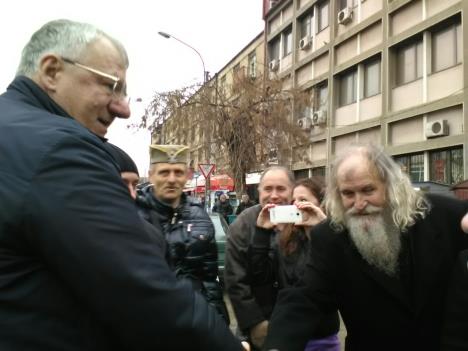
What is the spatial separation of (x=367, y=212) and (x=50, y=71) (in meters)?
1.77

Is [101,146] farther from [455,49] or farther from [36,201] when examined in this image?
[455,49]

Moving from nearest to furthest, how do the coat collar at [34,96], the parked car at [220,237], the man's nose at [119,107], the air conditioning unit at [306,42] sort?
the coat collar at [34,96] < the man's nose at [119,107] < the parked car at [220,237] < the air conditioning unit at [306,42]

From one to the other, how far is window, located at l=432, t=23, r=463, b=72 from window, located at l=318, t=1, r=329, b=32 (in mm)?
7747

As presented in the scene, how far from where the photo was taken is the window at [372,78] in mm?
20250

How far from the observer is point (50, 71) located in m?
1.44

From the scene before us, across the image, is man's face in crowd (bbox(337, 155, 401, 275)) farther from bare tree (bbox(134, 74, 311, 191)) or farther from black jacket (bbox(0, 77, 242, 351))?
bare tree (bbox(134, 74, 311, 191))

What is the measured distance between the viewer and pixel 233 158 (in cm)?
1897

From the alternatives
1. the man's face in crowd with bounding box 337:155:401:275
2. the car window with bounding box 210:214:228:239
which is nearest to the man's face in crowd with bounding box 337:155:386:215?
the man's face in crowd with bounding box 337:155:401:275

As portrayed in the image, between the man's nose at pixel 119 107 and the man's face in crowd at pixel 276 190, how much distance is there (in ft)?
7.36

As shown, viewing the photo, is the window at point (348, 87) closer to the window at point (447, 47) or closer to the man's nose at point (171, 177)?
the window at point (447, 47)

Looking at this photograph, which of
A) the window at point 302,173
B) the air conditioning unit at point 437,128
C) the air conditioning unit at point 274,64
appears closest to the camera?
Answer: the air conditioning unit at point 437,128

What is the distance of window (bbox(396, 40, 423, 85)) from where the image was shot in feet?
58.5

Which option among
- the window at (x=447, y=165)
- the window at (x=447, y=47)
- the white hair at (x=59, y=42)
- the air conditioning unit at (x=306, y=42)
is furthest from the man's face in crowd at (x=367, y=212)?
the air conditioning unit at (x=306, y=42)

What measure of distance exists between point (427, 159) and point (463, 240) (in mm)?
15714
